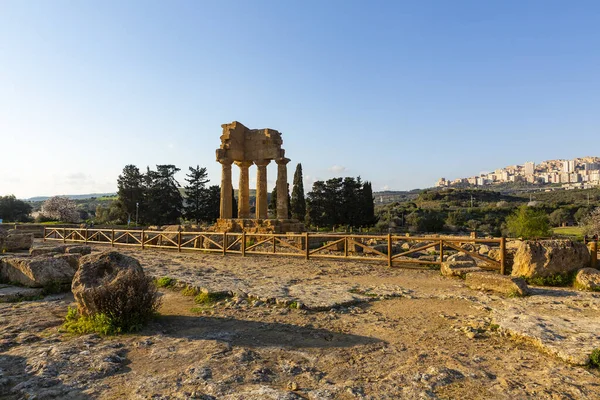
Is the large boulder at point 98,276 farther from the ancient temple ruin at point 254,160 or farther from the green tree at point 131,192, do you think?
the green tree at point 131,192

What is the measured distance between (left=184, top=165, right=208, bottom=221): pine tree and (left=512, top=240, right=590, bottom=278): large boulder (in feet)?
151

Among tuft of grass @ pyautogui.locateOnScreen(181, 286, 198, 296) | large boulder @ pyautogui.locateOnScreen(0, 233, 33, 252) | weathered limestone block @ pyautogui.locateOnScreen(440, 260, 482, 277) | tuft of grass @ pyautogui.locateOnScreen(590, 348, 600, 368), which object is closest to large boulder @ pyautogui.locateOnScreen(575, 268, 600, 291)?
weathered limestone block @ pyautogui.locateOnScreen(440, 260, 482, 277)

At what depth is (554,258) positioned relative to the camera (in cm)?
955

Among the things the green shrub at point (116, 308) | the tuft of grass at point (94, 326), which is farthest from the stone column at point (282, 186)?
the tuft of grass at point (94, 326)

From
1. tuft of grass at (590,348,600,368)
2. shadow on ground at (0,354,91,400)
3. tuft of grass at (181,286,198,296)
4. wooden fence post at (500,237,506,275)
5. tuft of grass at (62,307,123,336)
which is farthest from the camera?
wooden fence post at (500,237,506,275)

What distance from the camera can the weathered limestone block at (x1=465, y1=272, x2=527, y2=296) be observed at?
834 cm

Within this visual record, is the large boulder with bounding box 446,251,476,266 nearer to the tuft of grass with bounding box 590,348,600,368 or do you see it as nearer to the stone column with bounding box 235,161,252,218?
the tuft of grass with bounding box 590,348,600,368

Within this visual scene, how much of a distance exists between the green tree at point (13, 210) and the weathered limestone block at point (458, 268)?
6144cm

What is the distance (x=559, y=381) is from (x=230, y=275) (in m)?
8.91

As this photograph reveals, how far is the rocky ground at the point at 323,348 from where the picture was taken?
423 centimetres

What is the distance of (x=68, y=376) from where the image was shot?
451cm

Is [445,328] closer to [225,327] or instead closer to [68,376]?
[225,327]

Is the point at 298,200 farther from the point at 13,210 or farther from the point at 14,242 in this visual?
the point at 13,210

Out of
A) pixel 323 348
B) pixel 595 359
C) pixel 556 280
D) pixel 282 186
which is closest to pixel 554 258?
pixel 556 280
